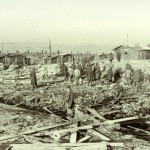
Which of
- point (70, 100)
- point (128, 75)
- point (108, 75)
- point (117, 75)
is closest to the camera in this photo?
point (70, 100)

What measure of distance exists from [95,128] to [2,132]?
3.31 metres

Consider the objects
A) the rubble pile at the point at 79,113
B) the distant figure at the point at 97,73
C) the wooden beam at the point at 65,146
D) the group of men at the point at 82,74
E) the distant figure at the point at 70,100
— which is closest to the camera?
the wooden beam at the point at 65,146

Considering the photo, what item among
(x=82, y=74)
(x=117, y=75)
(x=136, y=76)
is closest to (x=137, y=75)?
(x=136, y=76)

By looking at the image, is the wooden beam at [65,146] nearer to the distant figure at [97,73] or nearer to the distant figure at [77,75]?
the distant figure at [77,75]

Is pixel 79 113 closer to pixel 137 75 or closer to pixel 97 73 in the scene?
pixel 137 75

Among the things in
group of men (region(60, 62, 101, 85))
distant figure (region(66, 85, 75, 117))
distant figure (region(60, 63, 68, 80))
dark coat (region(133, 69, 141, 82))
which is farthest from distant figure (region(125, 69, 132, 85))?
distant figure (region(66, 85, 75, 117))

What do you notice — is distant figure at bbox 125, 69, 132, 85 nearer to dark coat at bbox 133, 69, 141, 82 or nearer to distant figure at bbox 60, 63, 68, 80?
dark coat at bbox 133, 69, 141, 82

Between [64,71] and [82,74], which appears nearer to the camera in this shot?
[64,71]

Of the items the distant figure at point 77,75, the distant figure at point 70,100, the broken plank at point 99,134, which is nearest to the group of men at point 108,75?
the distant figure at point 77,75

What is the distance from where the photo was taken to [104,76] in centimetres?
2584

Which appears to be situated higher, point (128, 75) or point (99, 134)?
point (128, 75)

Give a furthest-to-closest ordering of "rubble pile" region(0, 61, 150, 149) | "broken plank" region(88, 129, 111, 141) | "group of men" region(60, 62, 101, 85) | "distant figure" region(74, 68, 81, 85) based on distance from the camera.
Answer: "group of men" region(60, 62, 101, 85) → "distant figure" region(74, 68, 81, 85) → "rubble pile" region(0, 61, 150, 149) → "broken plank" region(88, 129, 111, 141)

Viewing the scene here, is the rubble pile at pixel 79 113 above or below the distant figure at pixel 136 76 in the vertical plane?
below

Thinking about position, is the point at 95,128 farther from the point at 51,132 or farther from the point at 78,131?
the point at 51,132
